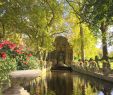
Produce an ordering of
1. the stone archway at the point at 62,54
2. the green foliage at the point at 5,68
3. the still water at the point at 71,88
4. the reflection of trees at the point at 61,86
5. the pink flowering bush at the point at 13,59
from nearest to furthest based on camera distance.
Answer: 1. the green foliage at the point at 5,68
2. the pink flowering bush at the point at 13,59
3. the still water at the point at 71,88
4. the reflection of trees at the point at 61,86
5. the stone archway at the point at 62,54

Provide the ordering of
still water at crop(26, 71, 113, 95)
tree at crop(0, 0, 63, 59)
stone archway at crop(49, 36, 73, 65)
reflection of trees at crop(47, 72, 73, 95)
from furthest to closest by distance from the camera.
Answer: stone archway at crop(49, 36, 73, 65) → tree at crop(0, 0, 63, 59) → reflection of trees at crop(47, 72, 73, 95) → still water at crop(26, 71, 113, 95)

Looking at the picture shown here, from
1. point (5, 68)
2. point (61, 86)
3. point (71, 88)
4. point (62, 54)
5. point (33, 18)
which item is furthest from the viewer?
point (62, 54)

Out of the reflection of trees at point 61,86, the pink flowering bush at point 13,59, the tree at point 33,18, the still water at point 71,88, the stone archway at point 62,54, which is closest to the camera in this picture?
the pink flowering bush at point 13,59

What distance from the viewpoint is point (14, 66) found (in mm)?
13633

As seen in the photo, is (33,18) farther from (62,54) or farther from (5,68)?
(5,68)

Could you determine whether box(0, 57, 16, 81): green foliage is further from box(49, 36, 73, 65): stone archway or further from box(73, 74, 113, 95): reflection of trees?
box(49, 36, 73, 65): stone archway

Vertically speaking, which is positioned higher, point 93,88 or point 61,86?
point 61,86

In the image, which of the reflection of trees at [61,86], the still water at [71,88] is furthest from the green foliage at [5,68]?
the reflection of trees at [61,86]

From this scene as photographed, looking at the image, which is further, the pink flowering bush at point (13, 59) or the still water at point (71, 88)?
the still water at point (71, 88)

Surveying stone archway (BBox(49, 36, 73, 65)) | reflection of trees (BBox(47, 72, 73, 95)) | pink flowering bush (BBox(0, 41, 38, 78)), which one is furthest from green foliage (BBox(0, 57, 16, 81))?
stone archway (BBox(49, 36, 73, 65))

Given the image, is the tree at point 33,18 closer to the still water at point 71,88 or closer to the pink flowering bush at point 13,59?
the still water at point 71,88

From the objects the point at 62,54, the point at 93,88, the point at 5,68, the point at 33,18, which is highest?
the point at 33,18

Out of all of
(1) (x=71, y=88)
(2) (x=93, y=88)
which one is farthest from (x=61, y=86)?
(2) (x=93, y=88)

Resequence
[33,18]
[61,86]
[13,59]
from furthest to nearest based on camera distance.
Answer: [33,18], [61,86], [13,59]
